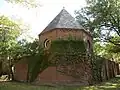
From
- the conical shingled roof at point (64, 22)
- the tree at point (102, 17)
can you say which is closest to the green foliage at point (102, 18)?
the tree at point (102, 17)

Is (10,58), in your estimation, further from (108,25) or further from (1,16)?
(108,25)

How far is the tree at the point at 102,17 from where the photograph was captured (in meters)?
32.4

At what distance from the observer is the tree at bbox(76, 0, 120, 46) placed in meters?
32.4

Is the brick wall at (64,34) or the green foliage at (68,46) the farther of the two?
the brick wall at (64,34)

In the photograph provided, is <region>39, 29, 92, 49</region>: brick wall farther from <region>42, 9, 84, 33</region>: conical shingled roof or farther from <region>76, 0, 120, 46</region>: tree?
<region>76, 0, 120, 46</region>: tree

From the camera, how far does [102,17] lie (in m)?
33.2

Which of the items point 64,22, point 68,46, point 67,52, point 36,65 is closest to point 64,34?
point 68,46

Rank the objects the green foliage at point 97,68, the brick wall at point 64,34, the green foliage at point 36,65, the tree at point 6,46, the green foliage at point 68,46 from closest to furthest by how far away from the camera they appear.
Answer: the green foliage at point 68,46 → the green foliage at point 36,65 → the brick wall at point 64,34 → the green foliage at point 97,68 → the tree at point 6,46

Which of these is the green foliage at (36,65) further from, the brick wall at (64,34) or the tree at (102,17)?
the tree at (102,17)

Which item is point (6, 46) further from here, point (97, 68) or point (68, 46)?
point (97, 68)

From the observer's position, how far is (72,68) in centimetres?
2266

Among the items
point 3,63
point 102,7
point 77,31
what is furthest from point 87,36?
point 3,63

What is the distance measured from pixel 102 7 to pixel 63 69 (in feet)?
49.8

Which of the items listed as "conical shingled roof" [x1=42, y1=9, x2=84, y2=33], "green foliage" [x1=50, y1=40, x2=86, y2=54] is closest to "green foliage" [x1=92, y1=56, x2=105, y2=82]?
"green foliage" [x1=50, y1=40, x2=86, y2=54]
